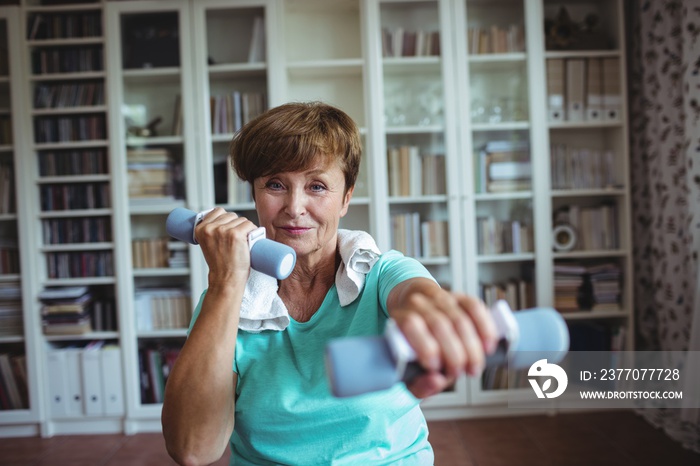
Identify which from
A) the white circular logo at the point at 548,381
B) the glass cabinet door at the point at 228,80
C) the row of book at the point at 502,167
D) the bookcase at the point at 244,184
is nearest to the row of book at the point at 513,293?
the bookcase at the point at 244,184

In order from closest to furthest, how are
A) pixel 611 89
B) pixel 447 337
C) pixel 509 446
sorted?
pixel 447 337 < pixel 509 446 < pixel 611 89

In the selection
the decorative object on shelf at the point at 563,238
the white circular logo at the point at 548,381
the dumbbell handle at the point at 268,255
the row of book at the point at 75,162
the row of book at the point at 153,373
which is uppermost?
the row of book at the point at 75,162

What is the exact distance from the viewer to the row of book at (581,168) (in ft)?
9.39

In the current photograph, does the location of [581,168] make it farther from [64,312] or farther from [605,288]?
[64,312]

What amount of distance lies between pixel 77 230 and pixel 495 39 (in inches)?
105

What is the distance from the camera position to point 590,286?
2869 mm

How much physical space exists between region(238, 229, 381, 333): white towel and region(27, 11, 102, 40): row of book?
8.30 ft

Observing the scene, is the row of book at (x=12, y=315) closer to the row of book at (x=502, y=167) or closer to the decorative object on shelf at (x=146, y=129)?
the decorative object on shelf at (x=146, y=129)

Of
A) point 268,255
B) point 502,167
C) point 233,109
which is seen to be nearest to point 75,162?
point 233,109

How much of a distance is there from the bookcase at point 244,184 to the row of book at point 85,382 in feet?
0.04

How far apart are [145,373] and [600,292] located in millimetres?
2685

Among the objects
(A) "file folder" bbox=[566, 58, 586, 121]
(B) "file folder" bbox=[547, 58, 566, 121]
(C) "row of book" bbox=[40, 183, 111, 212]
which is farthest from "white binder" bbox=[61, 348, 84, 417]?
(A) "file folder" bbox=[566, 58, 586, 121]

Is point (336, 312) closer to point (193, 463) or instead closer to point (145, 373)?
point (193, 463)

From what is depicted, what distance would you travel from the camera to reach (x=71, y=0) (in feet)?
9.43
